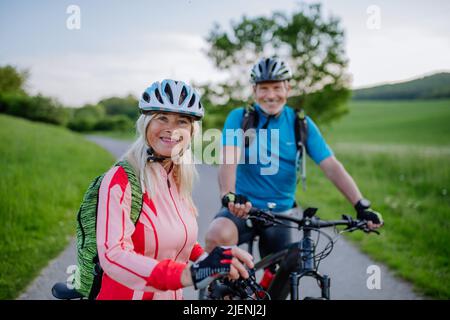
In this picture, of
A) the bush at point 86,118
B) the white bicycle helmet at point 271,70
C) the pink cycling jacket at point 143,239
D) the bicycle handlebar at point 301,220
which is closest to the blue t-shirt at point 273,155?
the white bicycle helmet at point 271,70

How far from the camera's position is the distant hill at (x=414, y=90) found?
68812mm

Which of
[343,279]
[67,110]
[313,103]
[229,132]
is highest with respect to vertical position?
[67,110]

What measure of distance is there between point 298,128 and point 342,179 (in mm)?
627

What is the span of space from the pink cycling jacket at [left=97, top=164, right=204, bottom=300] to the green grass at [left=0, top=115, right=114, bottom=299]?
283 cm

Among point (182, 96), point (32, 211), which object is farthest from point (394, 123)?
point (182, 96)

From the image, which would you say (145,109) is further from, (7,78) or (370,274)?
(7,78)

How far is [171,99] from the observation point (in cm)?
232

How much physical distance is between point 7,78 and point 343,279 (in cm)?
2935

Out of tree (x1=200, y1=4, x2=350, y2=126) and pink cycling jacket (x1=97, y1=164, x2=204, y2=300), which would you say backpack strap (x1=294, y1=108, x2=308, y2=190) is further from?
tree (x1=200, y1=4, x2=350, y2=126)

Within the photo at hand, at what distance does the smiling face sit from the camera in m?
3.82

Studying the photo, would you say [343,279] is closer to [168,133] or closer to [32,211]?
[168,133]

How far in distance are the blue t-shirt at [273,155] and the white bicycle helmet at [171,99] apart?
4.67 feet
